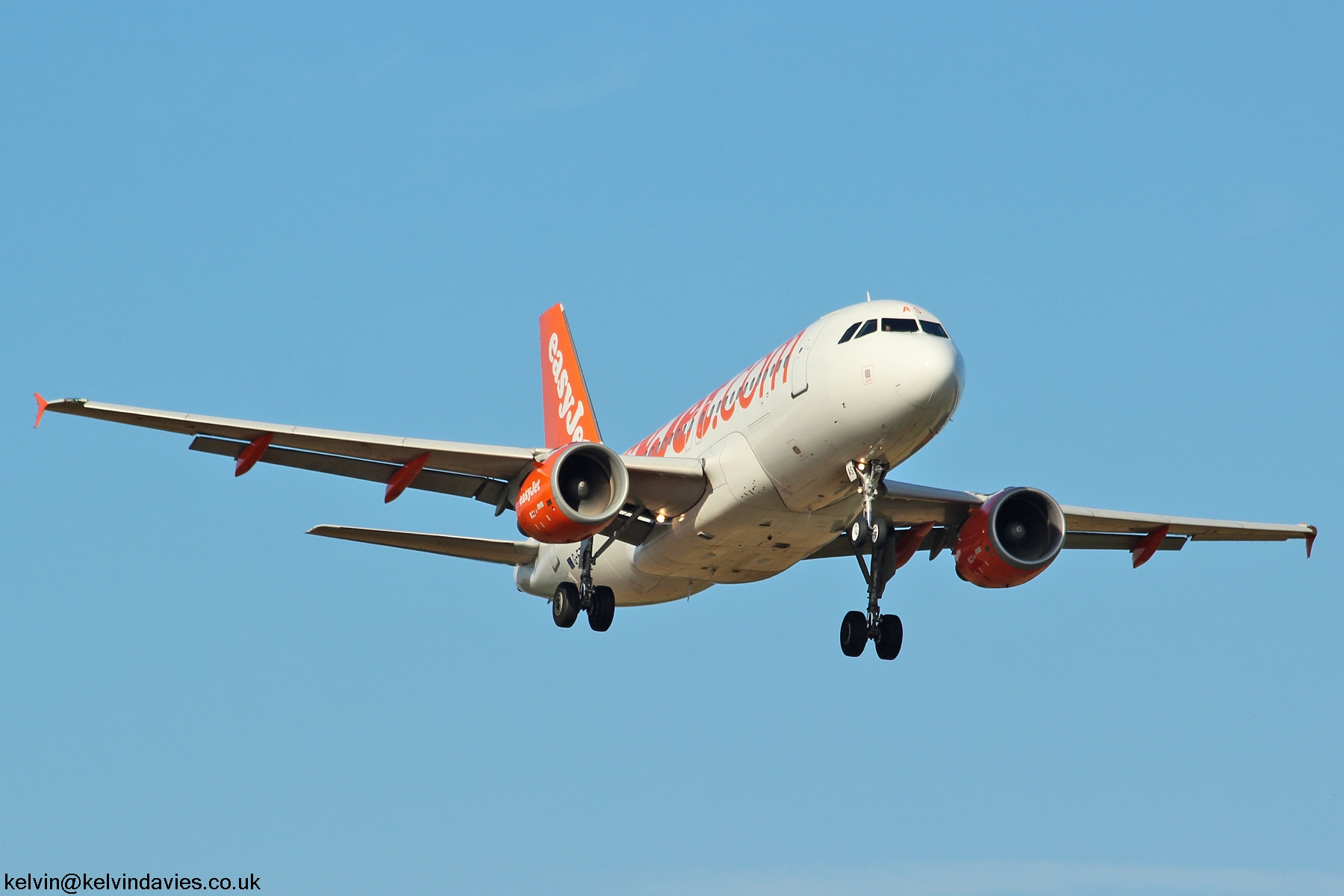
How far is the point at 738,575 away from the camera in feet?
103

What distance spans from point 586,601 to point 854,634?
5.36 metres

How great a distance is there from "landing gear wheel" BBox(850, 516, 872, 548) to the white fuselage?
0.82m

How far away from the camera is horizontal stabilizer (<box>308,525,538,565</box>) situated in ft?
104

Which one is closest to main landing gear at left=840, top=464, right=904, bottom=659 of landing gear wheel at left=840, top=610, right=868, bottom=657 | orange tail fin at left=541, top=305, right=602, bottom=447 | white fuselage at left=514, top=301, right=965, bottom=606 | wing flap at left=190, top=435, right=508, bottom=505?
landing gear wheel at left=840, top=610, right=868, bottom=657

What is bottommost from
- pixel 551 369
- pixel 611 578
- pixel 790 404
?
pixel 611 578

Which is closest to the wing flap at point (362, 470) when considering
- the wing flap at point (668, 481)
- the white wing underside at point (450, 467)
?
the white wing underside at point (450, 467)

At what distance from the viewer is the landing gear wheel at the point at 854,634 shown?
31.0m

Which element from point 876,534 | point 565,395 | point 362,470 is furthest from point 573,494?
Result: point 565,395

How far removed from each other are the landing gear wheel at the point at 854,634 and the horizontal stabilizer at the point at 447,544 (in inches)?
294

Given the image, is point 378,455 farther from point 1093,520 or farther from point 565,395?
point 1093,520

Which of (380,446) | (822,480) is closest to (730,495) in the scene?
(822,480)

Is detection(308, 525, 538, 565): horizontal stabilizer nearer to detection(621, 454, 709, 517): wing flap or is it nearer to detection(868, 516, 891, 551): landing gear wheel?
detection(621, 454, 709, 517): wing flap

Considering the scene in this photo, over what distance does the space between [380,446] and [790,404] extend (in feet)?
25.2

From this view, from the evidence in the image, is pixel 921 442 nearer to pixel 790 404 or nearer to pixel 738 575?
pixel 790 404
